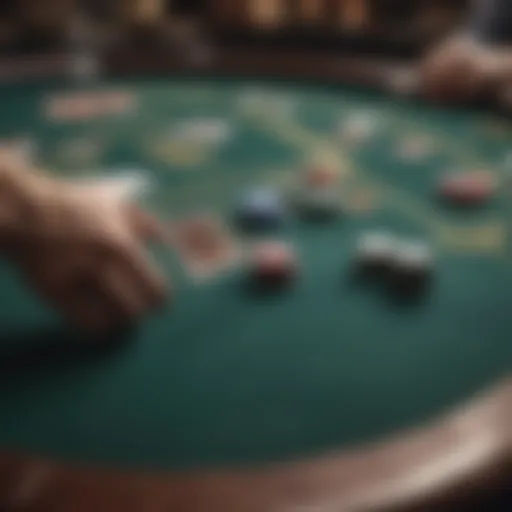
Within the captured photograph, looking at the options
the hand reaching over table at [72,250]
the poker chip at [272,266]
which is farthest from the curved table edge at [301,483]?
the poker chip at [272,266]

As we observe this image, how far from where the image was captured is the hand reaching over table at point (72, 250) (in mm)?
1271

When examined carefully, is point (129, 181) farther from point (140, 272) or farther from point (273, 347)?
point (273, 347)

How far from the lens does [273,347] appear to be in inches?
50.7

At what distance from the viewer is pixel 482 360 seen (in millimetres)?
1244

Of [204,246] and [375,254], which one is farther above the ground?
[204,246]

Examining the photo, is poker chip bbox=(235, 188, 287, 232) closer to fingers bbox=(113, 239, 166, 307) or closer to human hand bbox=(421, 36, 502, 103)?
fingers bbox=(113, 239, 166, 307)

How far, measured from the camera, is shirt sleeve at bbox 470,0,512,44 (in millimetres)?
2438

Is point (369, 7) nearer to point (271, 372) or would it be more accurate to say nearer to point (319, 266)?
point (319, 266)

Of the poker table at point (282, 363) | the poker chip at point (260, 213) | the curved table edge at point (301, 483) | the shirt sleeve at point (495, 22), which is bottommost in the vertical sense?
the curved table edge at point (301, 483)

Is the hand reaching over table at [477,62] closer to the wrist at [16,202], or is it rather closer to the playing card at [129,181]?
the playing card at [129,181]

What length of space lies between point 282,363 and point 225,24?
2.13 meters

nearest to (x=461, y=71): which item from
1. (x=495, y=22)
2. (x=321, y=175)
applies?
(x=495, y=22)

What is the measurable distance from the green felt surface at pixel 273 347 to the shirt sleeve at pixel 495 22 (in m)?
0.59

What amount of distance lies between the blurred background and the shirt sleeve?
39 centimetres
